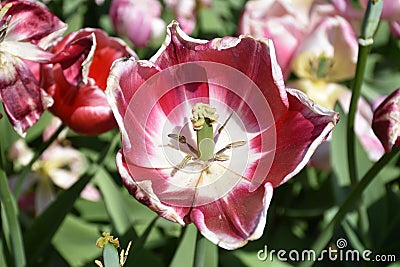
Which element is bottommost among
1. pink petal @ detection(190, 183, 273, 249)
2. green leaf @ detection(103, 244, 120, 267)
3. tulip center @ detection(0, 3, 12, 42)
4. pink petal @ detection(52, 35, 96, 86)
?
pink petal @ detection(190, 183, 273, 249)

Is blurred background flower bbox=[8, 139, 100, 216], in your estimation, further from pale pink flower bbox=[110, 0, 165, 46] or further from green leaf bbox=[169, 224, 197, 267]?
green leaf bbox=[169, 224, 197, 267]

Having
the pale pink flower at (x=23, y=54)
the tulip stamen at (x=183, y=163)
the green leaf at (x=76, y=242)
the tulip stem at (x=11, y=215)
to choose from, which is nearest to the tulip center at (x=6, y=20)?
the pale pink flower at (x=23, y=54)

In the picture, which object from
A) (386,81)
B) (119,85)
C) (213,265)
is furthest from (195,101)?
(386,81)

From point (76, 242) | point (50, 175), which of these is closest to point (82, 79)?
point (76, 242)

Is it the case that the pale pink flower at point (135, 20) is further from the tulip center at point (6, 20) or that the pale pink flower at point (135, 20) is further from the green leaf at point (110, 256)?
the green leaf at point (110, 256)

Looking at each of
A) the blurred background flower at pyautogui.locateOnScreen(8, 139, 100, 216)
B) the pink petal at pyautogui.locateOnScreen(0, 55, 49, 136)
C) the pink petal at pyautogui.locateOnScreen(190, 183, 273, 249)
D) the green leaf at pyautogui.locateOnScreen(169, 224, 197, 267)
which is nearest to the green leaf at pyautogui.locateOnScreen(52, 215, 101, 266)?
the blurred background flower at pyautogui.locateOnScreen(8, 139, 100, 216)

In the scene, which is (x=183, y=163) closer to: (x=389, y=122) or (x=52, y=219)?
(x=389, y=122)

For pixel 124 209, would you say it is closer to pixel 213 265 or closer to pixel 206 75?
pixel 213 265
